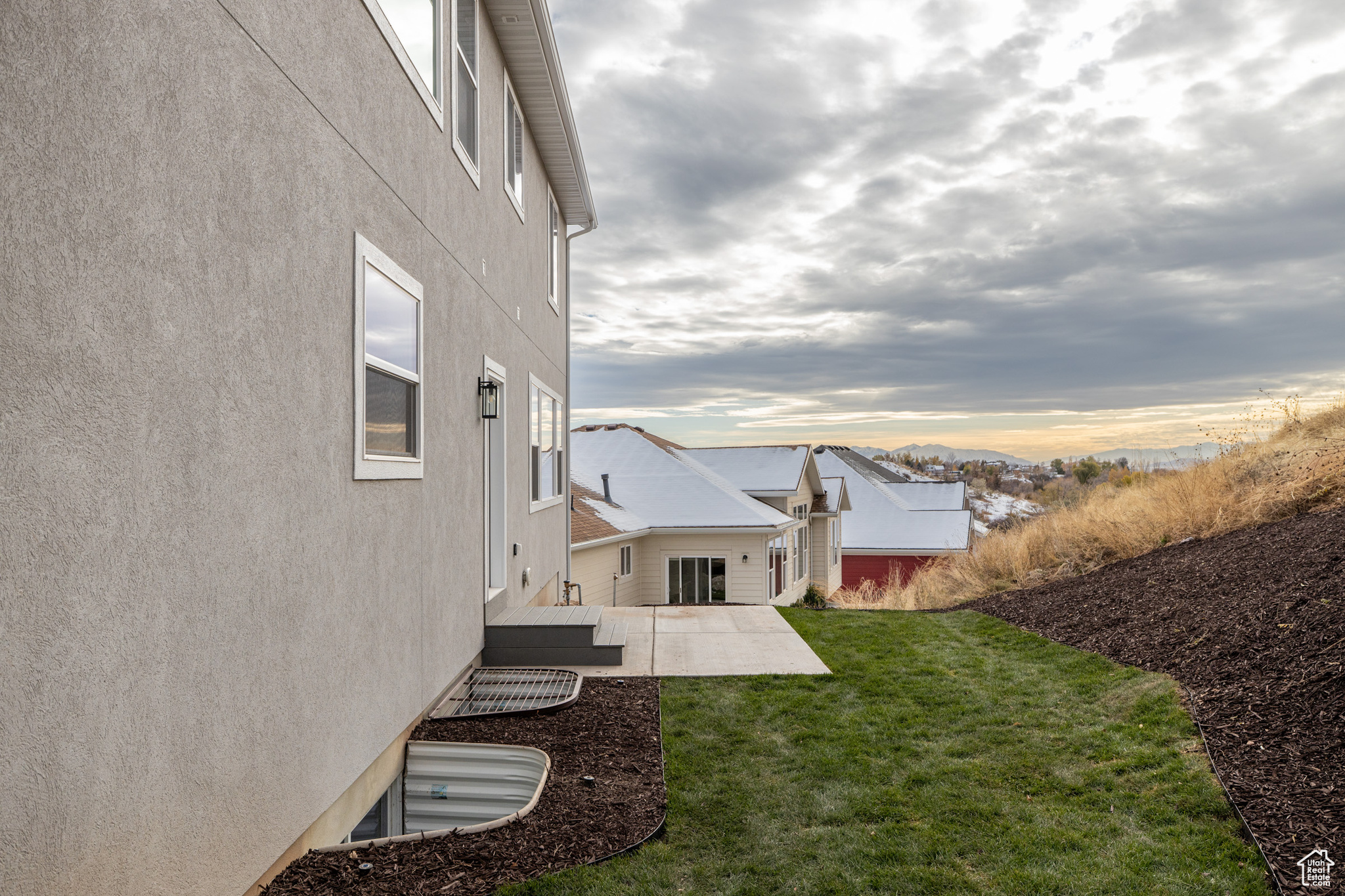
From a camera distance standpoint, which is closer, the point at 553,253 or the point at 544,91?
the point at 544,91

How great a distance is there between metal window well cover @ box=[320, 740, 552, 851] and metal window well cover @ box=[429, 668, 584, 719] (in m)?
0.58

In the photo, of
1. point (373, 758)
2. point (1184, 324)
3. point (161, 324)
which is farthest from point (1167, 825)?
point (1184, 324)

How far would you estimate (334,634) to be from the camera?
3840 millimetres

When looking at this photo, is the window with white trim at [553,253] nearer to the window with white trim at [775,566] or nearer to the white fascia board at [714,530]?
the white fascia board at [714,530]

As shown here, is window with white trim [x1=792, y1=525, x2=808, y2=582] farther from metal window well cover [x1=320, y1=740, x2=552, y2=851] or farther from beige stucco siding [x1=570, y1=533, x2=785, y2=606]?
metal window well cover [x1=320, y1=740, x2=552, y2=851]

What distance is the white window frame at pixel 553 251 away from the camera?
11258 millimetres

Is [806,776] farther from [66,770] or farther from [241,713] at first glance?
[66,770]

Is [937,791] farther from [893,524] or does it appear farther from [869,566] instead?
[893,524]

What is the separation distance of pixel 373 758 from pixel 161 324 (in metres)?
2.95

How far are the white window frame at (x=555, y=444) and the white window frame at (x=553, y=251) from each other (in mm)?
1437

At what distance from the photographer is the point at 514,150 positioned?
29.7 ft

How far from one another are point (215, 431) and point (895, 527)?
3740 centimetres

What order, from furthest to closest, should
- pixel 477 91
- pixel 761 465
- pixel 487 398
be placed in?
1. pixel 761 465
2. pixel 477 91
3. pixel 487 398

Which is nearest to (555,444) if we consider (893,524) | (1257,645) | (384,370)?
(384,370)
